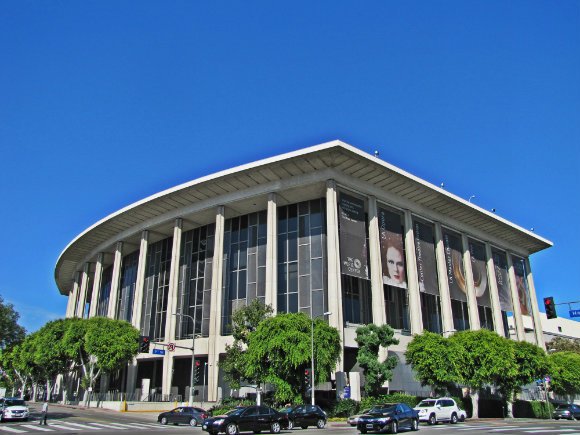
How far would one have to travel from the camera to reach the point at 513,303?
255ft

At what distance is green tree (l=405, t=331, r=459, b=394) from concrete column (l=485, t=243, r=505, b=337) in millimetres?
28576

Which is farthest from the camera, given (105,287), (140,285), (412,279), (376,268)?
(105,287)

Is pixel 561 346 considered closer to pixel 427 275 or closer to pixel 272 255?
pixel 427 275

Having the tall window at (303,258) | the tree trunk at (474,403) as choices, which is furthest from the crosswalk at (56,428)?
the tree trunk at (474,403)

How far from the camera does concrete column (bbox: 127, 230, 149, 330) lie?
217ft

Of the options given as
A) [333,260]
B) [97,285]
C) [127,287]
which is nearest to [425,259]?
[333,260]

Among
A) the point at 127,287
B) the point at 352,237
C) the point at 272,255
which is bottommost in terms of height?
the point at 272,255

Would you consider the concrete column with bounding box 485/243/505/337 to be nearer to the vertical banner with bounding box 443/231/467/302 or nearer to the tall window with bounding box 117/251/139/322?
the vertical banner with bounding box 443/231/467/302

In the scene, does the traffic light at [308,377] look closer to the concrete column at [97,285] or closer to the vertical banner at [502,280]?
the vertical banner at [502,280]

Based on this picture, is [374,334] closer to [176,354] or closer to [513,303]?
[176,354]

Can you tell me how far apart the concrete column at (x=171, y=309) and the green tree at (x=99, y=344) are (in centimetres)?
411

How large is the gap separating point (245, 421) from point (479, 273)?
5454cm

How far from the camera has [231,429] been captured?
26.2 metres

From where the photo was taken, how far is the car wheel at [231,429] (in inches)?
1024
